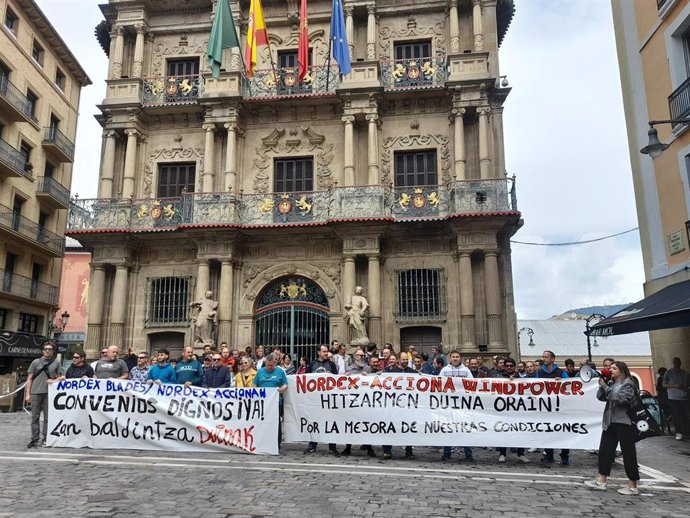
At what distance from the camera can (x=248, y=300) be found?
19.2m

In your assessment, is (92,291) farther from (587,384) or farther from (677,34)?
(677,34)

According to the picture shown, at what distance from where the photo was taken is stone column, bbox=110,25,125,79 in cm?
2147

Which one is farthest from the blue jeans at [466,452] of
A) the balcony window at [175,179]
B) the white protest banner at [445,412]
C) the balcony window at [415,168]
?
the balcony window at [175,179]

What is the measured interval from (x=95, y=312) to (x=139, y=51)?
10336 mm

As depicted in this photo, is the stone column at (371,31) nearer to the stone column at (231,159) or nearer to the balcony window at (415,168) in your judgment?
the balcony window at (415,168)

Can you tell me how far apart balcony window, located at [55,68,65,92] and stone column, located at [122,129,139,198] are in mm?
14647

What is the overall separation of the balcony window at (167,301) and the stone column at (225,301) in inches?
64.1

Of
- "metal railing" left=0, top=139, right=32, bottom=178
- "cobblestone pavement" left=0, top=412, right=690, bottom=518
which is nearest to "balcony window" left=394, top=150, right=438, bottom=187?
"cobblestone pavement" left=0, top=412, right=690, bottom=518

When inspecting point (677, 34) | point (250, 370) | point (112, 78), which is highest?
point (112, 78)

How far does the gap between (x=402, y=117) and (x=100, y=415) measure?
584 inches

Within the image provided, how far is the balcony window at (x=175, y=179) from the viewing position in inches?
826

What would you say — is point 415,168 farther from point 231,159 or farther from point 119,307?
point 119,307

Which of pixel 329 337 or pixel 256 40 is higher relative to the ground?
pixel 256 40

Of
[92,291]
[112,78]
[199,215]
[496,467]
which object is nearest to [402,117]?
[199,215]
